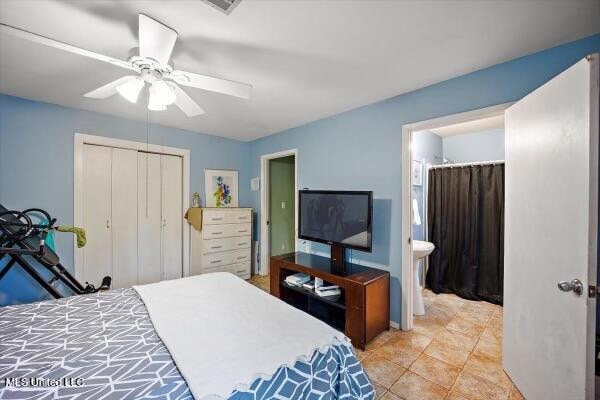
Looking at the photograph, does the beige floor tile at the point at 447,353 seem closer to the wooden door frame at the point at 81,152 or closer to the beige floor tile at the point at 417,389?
the beige floor tile at the point at 417,389

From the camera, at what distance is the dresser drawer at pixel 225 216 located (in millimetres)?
3367

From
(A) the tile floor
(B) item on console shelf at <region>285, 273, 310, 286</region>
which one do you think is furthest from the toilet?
(B) item on console shelf at <region>285, 273, 310, 286</region>

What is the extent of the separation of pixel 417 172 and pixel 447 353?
6.95ft

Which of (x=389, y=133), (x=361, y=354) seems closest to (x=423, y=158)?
(x=389, y=133)

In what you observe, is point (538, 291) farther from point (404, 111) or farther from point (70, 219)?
point (70, 219)

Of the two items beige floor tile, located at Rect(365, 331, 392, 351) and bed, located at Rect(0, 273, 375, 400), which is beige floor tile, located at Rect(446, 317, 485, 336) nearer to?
beige floor tile, located at Rect(365, 331, 392, 351)

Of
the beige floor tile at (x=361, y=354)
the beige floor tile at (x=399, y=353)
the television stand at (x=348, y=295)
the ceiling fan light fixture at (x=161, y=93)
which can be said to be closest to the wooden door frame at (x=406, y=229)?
the television stand at (x=348, y=295)

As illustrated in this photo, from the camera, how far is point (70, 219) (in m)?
2.70

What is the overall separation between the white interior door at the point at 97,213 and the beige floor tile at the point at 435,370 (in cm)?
341

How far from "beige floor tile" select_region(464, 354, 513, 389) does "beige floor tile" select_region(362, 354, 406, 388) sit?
508 millimetres

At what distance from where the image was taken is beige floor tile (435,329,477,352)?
2068 mm

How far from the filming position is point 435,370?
1790mm

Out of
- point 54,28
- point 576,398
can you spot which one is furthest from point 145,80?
point 576,398

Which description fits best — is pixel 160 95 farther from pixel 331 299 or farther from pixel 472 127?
pixel 472 127
